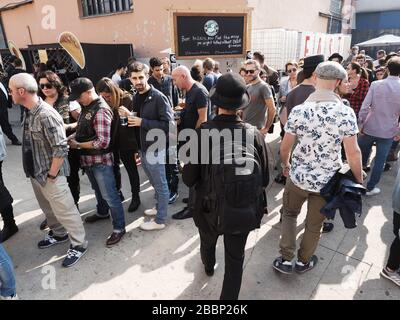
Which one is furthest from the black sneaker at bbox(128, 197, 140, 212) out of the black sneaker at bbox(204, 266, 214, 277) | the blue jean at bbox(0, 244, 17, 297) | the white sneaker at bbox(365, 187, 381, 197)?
the white sneaker at bbox(365, 187, 381, 197)

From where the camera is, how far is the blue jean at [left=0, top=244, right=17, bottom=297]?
85.6 inches

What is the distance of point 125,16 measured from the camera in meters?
8.98

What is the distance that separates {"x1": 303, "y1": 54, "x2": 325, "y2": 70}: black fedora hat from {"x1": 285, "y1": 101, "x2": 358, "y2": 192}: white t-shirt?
1.06 m

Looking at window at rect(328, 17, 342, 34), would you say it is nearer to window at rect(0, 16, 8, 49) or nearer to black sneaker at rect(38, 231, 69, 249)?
black sneaker at rect(38, 231, 69, 249)

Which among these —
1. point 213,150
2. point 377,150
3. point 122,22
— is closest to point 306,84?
point 377,150

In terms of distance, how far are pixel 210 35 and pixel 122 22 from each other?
4295 millimetres

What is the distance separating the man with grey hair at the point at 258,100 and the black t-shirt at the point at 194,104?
2.52ft

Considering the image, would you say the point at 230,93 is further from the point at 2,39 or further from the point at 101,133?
the point at 2,39

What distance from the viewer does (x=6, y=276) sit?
222 cm

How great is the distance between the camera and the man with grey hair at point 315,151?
209cm

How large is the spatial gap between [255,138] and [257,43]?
7129 millimetres
